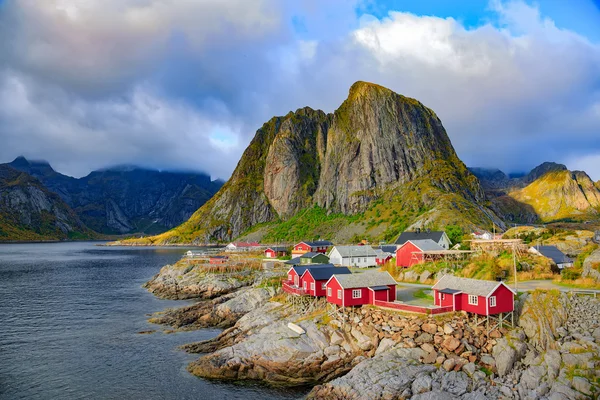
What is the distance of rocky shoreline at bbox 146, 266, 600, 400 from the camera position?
3103 centimetres

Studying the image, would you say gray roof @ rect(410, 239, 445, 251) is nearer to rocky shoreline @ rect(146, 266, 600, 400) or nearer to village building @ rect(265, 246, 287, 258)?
rocky shoreline @ rect(146, 266, 600, 400)

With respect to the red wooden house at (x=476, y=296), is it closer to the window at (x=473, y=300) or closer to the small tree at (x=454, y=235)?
the window at (x=473, y=300)

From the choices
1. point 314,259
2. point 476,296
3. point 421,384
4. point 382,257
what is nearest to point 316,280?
point 476,296

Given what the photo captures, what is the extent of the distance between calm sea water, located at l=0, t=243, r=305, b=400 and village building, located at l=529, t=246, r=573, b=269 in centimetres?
4871

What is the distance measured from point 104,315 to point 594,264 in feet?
229

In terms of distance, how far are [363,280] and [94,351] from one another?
32131 mm

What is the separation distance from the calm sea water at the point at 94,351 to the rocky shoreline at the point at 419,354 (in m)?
3.10

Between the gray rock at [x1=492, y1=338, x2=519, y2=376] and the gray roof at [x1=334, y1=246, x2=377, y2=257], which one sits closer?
the gray rock at [x1=492, y1=338, x2=519, y2=376]

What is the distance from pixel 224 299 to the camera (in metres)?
67.2

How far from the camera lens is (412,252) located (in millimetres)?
76125

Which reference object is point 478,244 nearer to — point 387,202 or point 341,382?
point 341,382

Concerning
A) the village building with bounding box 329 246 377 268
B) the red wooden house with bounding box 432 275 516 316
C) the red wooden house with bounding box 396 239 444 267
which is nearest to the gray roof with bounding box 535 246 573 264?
the red wooden house with bounding box 396 239 444 267

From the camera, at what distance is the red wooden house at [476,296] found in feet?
126

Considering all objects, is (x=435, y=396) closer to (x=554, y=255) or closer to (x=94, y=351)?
(x=94, y=351)
